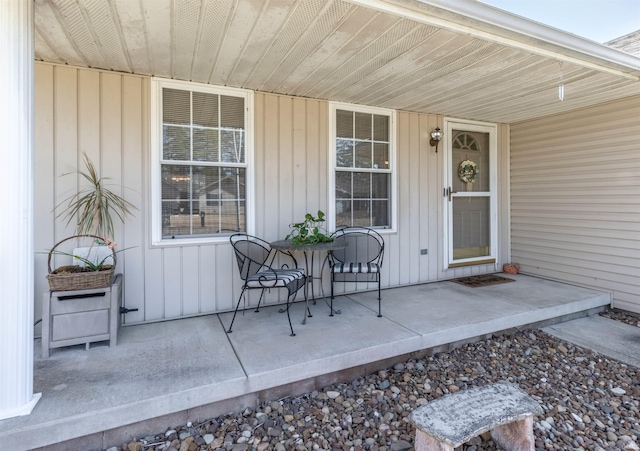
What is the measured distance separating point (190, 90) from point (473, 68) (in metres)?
2.60

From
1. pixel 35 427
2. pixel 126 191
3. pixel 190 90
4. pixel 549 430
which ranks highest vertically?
pixel 190 90

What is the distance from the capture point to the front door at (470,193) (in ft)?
15.5

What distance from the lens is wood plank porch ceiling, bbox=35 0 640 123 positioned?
2.14 meters

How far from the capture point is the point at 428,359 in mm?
2846

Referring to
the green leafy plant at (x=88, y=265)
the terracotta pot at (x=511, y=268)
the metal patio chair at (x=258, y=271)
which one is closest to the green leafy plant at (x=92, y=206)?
the green leafy plant at (x=88, y=265)

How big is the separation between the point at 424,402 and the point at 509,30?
103 inches

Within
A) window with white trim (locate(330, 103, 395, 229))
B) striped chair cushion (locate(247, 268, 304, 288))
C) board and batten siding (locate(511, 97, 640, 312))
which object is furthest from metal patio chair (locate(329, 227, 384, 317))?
board and batten siding (locate(511, 97, 640, 312))

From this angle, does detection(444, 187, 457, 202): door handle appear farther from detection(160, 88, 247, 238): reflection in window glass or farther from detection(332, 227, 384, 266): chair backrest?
detection(160, 88, 247, 238): reflection in window glass

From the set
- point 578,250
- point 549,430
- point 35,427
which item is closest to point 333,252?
point 549,430

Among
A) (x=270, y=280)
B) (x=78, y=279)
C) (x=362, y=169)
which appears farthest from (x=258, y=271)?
(x=362, y=169)

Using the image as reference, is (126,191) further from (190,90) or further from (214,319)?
(214,319)

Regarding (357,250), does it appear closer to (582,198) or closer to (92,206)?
(92,206)

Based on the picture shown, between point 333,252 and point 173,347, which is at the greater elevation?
point 333,252

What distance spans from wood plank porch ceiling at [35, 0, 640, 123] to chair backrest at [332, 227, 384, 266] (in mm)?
1533
